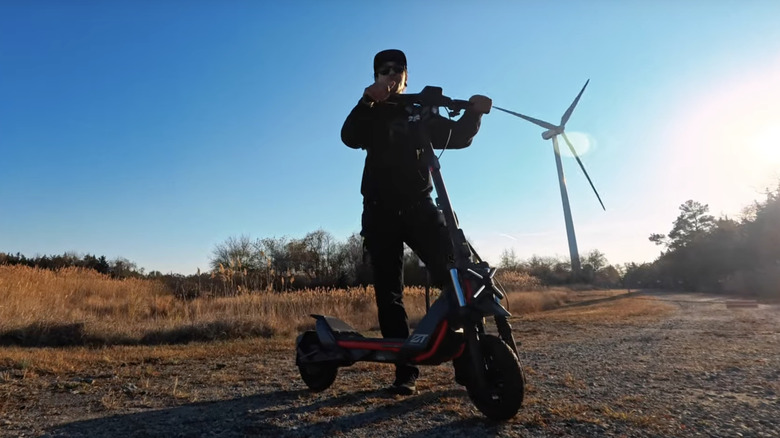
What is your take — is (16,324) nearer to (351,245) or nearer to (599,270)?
(351,245)

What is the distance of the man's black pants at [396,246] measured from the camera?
2.83 metres

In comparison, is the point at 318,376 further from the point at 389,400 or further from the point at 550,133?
the point at 550,133

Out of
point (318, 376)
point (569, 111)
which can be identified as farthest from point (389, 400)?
point (569, 111)

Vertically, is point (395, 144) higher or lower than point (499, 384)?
higher

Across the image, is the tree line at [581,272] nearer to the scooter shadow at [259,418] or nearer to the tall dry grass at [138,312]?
the tall dry grass at [138,312]

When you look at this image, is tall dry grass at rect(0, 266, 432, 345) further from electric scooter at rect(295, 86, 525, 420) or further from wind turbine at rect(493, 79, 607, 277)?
wind turbine at rect(493, 79, 607, 277)

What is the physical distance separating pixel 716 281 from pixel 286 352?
34.4 metres

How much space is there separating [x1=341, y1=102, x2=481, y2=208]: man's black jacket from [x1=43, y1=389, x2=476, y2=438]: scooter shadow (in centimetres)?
123

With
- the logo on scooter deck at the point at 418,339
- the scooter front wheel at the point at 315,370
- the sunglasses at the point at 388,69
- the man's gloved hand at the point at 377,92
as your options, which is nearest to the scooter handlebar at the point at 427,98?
the man's gloved hand at the point at 377,92

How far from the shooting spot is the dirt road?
199 cm

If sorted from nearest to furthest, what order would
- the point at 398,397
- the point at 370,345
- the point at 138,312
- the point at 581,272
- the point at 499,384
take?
the point at 499,384 → the point at 370,345 → the point at 398,397 → the point at 138,312 → the point at 581,272

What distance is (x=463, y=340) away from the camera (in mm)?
2096

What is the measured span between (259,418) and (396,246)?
1333mm

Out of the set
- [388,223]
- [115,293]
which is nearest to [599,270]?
[115,293]
